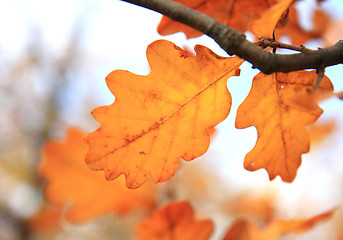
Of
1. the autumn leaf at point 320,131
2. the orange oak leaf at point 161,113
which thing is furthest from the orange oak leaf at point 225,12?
the autumn leaf at point 320,131

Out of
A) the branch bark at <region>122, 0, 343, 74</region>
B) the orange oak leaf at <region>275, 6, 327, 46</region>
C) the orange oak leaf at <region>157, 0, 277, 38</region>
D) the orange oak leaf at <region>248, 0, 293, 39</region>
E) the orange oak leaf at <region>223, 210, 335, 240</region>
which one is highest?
the orange oak leaf at <region>275, 6, 327, 46</region>

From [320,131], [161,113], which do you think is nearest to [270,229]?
[161,113]

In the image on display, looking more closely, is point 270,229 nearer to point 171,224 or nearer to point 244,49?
point 171,224

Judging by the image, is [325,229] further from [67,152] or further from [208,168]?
[67,152]

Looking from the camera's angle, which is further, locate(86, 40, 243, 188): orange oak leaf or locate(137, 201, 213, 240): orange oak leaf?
locate(137, 201, 213, 240): orange oak leaf

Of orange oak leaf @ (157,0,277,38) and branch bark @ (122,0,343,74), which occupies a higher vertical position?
orange oak leaf @ (157,0,277,38)

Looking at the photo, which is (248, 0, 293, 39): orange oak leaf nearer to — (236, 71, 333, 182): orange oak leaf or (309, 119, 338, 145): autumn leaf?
(236, 71, 333, 182): orange oak leaf

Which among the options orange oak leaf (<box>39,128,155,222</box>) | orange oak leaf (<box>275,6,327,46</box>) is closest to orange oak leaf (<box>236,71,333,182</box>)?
orange oak leaf (<box>275,6,327,46</box>)
